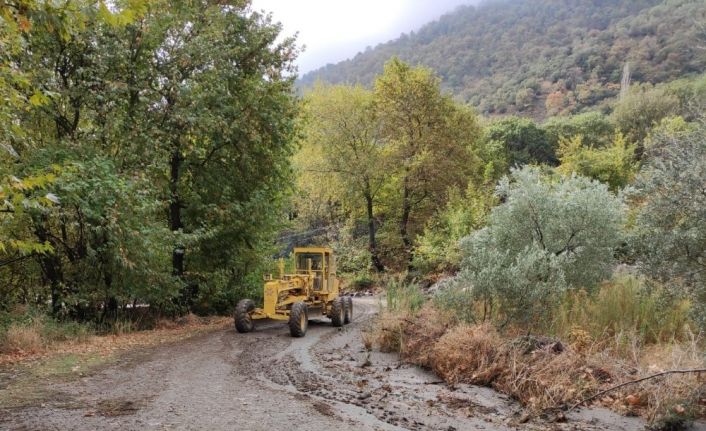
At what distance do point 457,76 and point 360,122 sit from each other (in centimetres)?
7220

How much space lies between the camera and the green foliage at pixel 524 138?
41.0 metres

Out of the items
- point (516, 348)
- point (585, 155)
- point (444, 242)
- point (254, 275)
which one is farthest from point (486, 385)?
point (585, 155)

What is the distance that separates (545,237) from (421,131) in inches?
597

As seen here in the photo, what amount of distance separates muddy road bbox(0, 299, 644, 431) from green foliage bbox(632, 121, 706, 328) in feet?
8.61

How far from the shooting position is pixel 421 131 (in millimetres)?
24484

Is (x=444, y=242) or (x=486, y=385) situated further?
(x=444, y=242)

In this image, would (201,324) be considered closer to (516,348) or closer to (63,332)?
(63,332)

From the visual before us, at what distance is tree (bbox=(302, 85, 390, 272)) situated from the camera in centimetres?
2527

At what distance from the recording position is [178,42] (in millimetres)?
13188

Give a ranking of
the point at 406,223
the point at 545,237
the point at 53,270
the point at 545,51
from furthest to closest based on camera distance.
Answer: the point at 545,51 → the point at 406,223 → the point at 53,270 → the point at 545,237

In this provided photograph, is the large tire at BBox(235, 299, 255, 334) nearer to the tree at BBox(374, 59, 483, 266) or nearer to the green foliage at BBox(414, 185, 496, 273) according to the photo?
the green foliage at BBox(414, 185, 496, 273)

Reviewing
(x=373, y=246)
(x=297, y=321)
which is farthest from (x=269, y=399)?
(x=373, y=246)

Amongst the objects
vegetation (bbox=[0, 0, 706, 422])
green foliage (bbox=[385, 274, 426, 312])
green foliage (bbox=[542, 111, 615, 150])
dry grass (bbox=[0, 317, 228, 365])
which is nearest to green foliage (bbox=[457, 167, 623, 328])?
vegetation (bbox=[0, 0, 706, 422])

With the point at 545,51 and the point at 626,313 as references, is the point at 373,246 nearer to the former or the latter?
the point at 626,313
